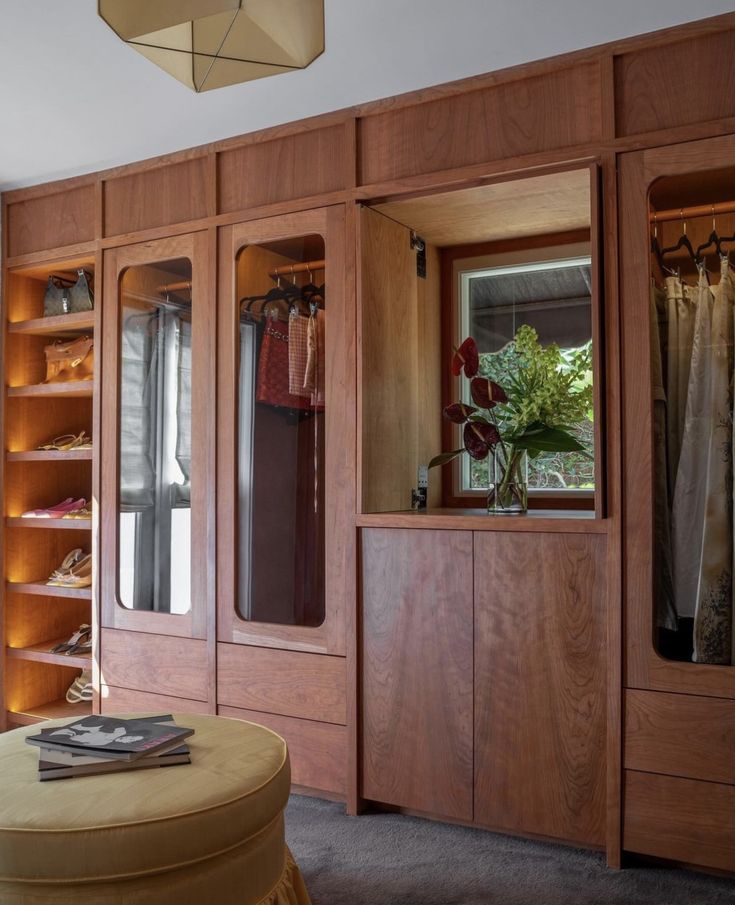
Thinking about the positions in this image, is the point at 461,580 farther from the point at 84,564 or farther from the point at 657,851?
the point at 84,564

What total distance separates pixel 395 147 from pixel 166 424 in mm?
1399

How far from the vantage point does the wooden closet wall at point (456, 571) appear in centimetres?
238

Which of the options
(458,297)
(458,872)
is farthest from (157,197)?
(458,872)

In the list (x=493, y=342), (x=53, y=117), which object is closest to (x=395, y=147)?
(x=493, y=342)

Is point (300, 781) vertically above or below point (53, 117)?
below

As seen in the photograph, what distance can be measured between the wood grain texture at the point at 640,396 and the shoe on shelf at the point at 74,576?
2.35 m

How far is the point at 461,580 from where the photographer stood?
8.69 feet

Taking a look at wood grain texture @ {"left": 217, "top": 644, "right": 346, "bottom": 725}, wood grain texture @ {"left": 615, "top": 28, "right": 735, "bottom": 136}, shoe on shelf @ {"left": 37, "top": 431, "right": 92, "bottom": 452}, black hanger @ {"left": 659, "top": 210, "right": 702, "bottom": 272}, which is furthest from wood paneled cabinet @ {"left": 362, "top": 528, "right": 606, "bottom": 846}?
shoe on shelf @ {"left": 37, "top": 431, "right": 92, "bottom": 452}

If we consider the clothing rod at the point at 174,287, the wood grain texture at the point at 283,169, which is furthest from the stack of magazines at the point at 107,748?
the wood grain texture at the point at 283,169

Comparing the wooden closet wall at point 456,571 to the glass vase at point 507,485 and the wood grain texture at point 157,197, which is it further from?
the glass vase at point 507,485

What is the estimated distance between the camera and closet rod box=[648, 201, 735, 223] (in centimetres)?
236

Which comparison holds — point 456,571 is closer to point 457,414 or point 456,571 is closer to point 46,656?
point 457,414

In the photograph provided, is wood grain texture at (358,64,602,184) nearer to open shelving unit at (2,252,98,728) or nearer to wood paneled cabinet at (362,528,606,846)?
wood paneled cabinet at (362,528,606,846)

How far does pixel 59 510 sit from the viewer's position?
3.67 metres
